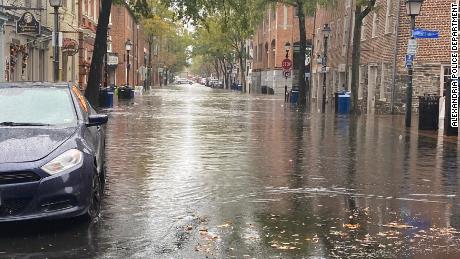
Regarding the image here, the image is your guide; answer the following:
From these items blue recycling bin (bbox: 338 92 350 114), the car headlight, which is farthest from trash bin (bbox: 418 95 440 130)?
the car headlight

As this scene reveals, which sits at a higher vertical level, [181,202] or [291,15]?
[291,15]

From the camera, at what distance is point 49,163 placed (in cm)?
660

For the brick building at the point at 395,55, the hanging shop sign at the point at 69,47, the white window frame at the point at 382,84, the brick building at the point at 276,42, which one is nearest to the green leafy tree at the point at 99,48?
the hanging shop sign at the point at 69,47

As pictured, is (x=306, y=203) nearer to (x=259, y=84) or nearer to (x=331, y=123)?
(x=331, y=123)

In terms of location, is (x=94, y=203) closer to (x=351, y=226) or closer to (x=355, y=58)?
(x=351, y=226)

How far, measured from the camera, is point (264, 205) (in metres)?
8.41

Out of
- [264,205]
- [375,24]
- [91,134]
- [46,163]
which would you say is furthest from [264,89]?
[46,163]

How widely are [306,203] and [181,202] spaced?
5.15 ft

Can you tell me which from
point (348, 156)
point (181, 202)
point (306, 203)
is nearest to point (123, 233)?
point (181, 202)

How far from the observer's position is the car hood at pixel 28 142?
21.6 ft

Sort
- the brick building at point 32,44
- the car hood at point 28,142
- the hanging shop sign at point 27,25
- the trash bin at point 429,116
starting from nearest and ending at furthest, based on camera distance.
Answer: the car hood at point 28,142, the trash bin at point 429,116, the hanging shop sign at point 27,25, the brick building at point 32,44

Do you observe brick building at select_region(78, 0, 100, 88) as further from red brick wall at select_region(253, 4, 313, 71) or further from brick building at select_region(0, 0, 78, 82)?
red brick wall at select_region(253, 4, 313, 71)

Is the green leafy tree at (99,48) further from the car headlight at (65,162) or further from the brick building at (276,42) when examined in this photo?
the brick building at (276,42)

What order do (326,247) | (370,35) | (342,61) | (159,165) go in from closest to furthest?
(326,247)
(159,165)
(370,35)
(342,61)
